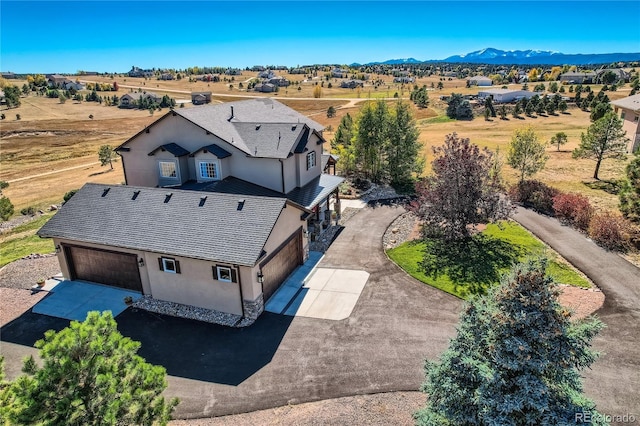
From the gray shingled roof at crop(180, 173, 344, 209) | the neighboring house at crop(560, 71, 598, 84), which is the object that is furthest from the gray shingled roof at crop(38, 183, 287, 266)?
the neighboring house at crop(560, 71, 598, 84)

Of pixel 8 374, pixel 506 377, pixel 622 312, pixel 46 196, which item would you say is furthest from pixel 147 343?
pixel 46 196

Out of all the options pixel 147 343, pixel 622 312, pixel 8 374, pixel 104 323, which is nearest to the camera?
pixel 104 323

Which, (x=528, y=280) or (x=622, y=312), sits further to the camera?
(x=622, y=312)

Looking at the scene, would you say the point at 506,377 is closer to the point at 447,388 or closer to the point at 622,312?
the point at 447,388

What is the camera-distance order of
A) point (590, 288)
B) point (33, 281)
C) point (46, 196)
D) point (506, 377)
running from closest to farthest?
point (506, 377)
point (590, 288)
point (33, 281)
point (46, 196)

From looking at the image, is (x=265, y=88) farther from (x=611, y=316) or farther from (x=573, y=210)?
(x=611, y=316)

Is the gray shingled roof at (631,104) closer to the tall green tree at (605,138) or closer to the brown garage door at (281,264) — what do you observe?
the tall green tree at (605,138)
